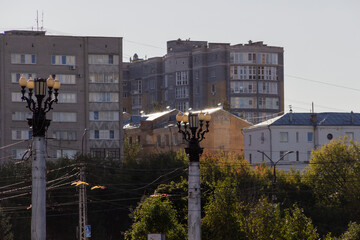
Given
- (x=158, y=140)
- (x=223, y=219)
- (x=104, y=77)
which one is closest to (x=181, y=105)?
(x=158, y=140)

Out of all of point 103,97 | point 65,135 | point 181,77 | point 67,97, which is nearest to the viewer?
point 65,135

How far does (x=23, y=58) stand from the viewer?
343 feet

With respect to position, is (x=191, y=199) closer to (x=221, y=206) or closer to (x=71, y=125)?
(x=221, y=206)

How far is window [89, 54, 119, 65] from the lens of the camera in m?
106

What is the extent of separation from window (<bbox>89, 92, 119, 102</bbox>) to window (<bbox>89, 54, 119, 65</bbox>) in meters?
3.44

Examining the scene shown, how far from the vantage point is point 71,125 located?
347ft

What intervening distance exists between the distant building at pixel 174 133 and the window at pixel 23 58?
1798 cm

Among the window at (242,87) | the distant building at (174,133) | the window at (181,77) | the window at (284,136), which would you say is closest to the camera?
the window at (284,136)

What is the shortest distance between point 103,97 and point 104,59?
4.22 m

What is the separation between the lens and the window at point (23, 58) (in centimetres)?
10400

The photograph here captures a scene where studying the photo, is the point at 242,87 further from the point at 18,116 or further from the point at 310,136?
the point at 18,116

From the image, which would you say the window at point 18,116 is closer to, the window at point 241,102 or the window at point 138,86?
the window at point 241,102

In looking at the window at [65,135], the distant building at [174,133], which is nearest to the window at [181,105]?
the distant building at [174,133]

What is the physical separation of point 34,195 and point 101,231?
51.4 m
